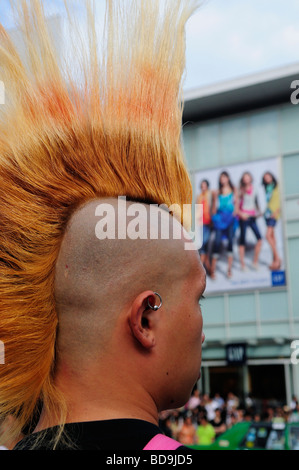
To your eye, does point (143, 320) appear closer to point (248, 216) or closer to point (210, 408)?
point (210, 408)

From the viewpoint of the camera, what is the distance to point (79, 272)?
135cm

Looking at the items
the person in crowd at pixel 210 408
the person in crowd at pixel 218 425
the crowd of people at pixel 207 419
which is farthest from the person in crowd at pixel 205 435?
the person in crowd at pixel 210 408

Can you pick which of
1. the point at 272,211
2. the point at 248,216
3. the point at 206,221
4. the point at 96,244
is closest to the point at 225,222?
the point at 206,221

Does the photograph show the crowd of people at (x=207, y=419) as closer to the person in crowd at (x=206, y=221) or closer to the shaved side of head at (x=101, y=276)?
the person in crowd at (x=206, y=221)

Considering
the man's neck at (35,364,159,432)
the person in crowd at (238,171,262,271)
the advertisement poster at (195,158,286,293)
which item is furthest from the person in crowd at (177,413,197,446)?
the man's neck at (35,364,159,432)

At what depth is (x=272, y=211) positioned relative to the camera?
18.4 metres

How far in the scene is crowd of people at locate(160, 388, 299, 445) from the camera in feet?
32.7

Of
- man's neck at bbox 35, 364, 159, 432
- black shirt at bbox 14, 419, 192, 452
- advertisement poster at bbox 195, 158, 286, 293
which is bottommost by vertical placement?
black shirt at bbox 14, 419, 192, 452

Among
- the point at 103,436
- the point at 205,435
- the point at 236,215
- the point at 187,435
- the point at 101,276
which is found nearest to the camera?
the point at 103,436

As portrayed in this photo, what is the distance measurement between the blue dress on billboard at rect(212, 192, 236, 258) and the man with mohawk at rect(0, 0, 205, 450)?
56.2 feet

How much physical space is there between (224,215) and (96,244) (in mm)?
17823

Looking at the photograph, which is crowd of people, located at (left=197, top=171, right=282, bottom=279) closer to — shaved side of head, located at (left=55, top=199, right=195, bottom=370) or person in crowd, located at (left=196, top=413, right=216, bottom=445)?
person in crowd, located at (left=196, top=413, right=216, bottom=445)

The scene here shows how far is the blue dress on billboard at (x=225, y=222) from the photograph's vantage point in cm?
1862

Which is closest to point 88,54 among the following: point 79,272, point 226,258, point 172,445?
point 79,272
